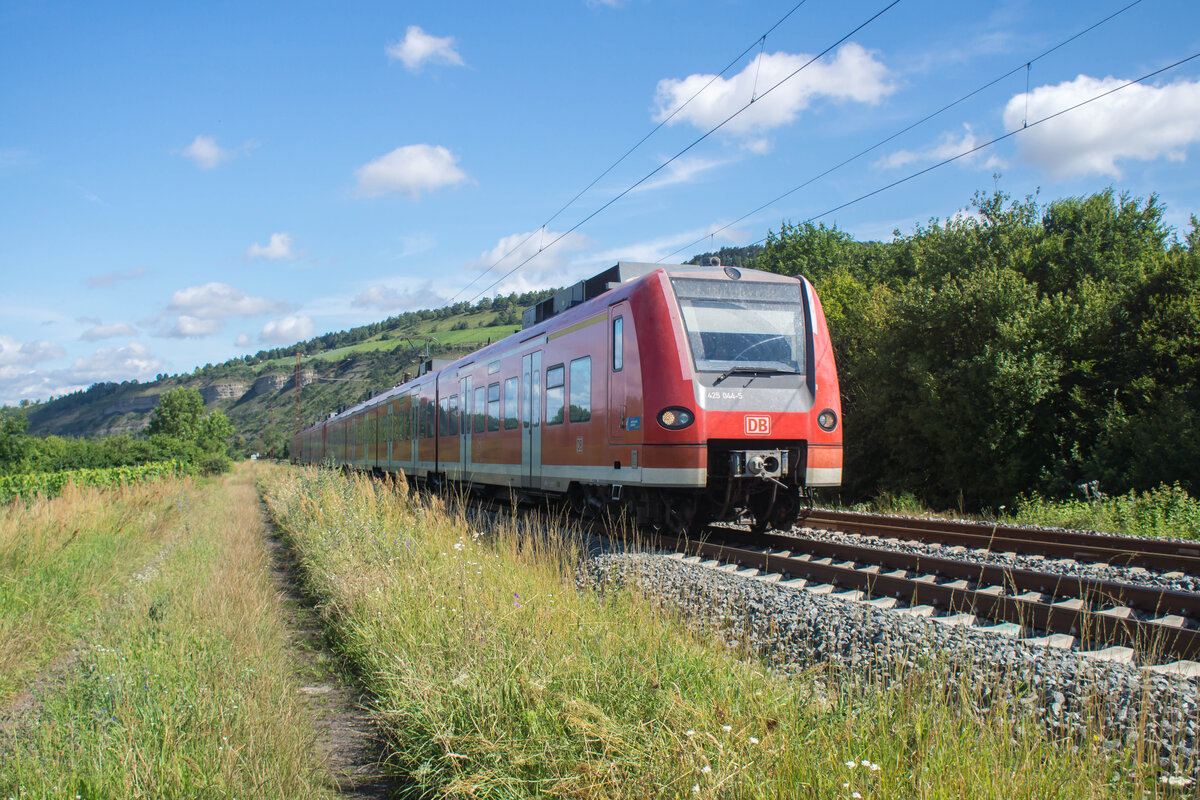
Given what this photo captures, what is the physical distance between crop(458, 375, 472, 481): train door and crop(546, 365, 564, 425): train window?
5.18m

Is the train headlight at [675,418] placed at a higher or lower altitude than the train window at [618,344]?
lower

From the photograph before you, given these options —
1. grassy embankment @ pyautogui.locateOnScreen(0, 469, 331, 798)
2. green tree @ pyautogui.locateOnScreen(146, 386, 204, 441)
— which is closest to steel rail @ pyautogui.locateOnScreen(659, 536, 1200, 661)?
grassy embankment @ pyautogui.locateOnScreen(0, 469, 331, 798)

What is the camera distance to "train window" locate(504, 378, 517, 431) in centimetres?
1414

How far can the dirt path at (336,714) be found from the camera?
3973 mm

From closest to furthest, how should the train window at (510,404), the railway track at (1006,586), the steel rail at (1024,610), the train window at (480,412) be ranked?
the steel rail at (1024,610)
the railway track at (1006,586)
the train window at (510,404)
the train window at (480,412)

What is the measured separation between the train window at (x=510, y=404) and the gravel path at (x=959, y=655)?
691 centimetres

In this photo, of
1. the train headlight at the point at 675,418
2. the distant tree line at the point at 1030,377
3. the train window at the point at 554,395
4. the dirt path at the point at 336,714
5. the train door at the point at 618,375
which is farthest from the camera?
the distant tree line at the point at 1030,377

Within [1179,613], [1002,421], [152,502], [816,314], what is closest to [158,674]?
[1179,613]

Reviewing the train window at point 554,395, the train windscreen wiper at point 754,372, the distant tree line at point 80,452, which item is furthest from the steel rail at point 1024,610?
the distant tree line at point 80,452

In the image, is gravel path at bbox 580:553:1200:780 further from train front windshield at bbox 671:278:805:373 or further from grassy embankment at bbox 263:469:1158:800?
train front windshield at bbox 671:278:805:373

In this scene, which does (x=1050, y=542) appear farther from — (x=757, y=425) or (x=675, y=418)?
(x=675, y=418)

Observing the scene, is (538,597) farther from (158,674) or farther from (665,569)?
(665,569)

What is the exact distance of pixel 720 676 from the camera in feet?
12.4

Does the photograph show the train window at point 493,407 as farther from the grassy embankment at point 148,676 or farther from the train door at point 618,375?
the grassy embankment at point 148,676
